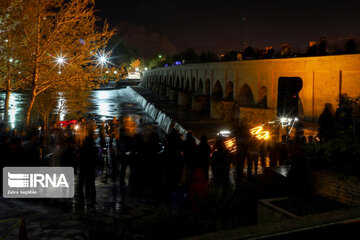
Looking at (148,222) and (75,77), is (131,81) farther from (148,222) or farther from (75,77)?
(148,222)

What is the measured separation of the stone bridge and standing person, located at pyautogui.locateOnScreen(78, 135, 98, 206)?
600 centimetres

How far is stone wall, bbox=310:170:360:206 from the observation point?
20.3ft

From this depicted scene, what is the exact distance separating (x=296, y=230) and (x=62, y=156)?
24.0 feet

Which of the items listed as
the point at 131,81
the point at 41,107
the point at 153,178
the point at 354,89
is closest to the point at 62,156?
the point at 153,178

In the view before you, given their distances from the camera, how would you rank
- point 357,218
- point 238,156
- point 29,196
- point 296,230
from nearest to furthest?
point 296,230 < point 357,218 < point 29,196 < point 238,156

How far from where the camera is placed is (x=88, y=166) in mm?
7809

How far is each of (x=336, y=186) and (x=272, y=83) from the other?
63.1 ft

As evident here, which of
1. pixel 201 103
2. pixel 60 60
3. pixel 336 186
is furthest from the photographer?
pixel 201 103

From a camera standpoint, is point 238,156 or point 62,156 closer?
point 62,156

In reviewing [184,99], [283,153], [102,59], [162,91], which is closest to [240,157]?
[283,153]

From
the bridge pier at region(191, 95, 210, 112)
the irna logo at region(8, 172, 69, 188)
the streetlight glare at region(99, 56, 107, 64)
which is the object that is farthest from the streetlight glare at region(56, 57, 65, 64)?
the bridge pier at region(191, 95, 210, 112)

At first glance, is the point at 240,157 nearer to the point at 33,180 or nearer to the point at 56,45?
the point at 33,180

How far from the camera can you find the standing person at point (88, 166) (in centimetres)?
776

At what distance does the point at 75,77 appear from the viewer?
14172 millimetres
